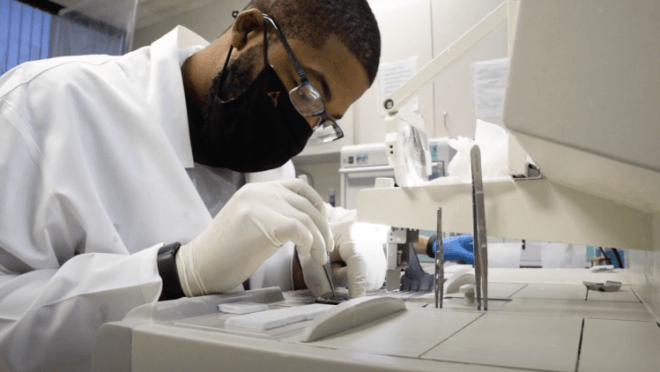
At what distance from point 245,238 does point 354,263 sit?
1.23 ft

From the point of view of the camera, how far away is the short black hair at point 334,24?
105 cm

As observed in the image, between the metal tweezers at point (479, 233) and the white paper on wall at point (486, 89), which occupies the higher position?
the white paper on wall at point (486, 89)

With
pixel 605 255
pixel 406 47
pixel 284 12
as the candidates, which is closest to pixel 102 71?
pixel 284 12

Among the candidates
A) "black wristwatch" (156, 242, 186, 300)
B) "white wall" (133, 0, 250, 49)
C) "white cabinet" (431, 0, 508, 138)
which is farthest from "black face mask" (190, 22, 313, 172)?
"white wall" (133, 0, 250, 49)

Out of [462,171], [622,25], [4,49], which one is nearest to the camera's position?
[622,25]

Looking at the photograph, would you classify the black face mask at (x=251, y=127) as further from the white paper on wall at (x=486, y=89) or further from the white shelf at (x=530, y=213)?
the white paper on wall at (x=486, y=89)

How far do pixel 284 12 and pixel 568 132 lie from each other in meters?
0.92

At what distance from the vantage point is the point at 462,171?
1025 millimetres

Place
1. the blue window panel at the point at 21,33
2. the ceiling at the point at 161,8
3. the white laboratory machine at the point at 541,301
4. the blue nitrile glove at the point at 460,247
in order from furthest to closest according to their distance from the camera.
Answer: the ceiling at the point at 161,8 < the blue window panel at the point at 21,33 < the blue nitrile glove at the point at 460,247 < the white laboratory machine at the point at 541,301

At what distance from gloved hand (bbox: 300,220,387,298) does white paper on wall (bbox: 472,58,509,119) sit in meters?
1.60

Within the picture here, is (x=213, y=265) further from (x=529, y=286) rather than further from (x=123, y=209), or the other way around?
(x=529, y=286)

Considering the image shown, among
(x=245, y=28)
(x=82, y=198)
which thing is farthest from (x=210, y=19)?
(x=82, y=198)

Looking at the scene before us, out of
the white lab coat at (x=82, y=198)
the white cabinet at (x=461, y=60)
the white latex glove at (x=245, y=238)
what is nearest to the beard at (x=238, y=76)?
the white lab coat at (x=82, y=198)

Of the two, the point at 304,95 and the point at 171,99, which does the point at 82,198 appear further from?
the point at 304,95
